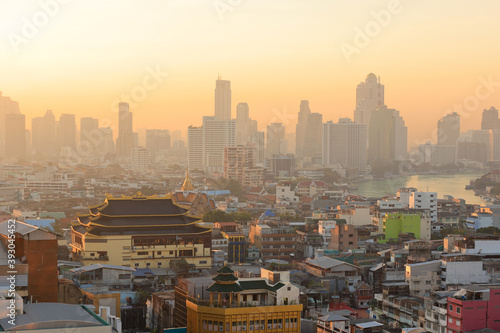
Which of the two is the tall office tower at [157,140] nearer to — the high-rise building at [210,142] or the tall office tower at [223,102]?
the tall office tower at [223,102]

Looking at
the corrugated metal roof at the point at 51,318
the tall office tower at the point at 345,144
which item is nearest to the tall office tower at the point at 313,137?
the tall office tower at the point at 345,144

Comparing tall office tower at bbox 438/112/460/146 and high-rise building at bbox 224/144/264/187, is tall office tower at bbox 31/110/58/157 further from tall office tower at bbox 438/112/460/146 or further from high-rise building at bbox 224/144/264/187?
tall office tower at bbox 438/112/460/146

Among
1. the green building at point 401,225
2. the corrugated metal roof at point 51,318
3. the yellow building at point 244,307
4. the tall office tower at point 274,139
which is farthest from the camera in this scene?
the tall office tower at point 274,139

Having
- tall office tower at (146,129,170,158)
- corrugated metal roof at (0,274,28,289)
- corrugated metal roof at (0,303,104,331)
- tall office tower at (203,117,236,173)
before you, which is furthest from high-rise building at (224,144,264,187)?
corrugated metal roof at (0,303,104,331)

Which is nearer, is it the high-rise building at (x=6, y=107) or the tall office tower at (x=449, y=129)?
the high-rise building at (x=6, y=107)

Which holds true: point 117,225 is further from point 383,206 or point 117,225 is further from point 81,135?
point 81,135

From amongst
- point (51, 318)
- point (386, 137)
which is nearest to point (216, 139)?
point (386, 137)

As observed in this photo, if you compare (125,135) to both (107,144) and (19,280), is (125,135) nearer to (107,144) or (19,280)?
(107,144)
